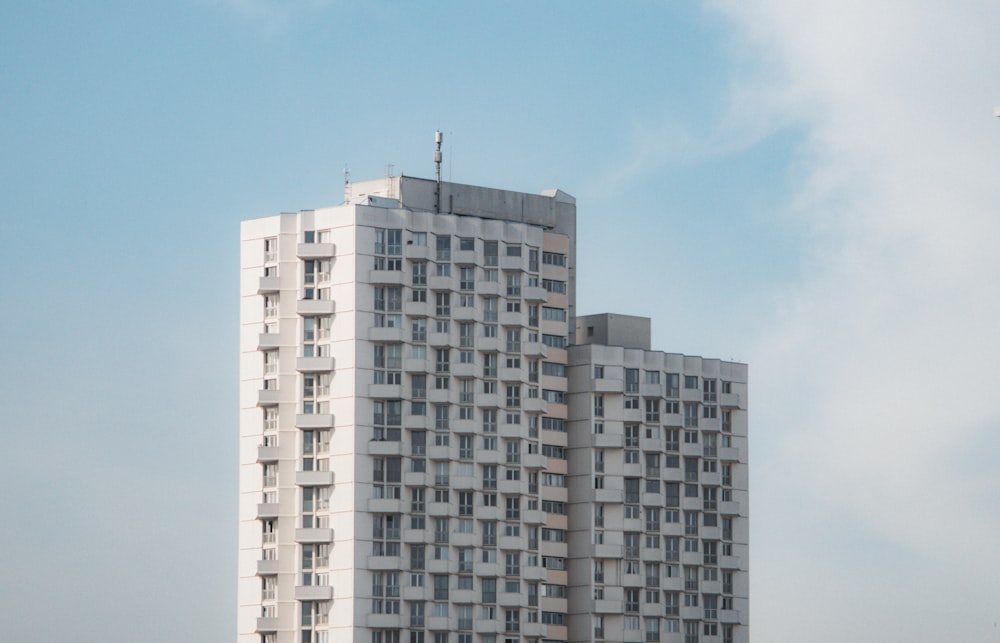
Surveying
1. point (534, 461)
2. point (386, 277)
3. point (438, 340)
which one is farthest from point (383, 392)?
point (534, 461)

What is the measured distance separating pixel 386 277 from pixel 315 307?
624 centimetres

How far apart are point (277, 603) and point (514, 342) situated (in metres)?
29.2

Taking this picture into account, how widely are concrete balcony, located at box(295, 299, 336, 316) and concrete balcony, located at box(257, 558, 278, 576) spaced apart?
2023cm

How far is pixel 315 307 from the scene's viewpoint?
554 ft

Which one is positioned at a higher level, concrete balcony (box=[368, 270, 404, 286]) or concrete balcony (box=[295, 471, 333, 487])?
concrete balcony (box=[368, 270, 404, 286])

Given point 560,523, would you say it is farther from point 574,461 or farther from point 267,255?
point 267,255

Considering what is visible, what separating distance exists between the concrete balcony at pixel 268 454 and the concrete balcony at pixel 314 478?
2.91m

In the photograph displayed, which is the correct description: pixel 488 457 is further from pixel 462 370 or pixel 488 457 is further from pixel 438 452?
pixel 462 370

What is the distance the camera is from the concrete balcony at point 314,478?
Answer: 166 m

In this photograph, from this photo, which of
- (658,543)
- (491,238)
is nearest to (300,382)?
(491,238)

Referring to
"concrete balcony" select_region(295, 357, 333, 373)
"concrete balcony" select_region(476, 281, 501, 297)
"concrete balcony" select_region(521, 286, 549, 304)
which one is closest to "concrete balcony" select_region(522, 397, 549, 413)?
"concrete balcony" select_region(521, 286, 549, 304)

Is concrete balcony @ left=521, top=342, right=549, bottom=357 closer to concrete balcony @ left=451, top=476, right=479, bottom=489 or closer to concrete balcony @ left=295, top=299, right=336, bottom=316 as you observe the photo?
concrete balcony @ left=451, top=476, right=479, bottom=489

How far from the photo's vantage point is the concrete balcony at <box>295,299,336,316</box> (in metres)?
168

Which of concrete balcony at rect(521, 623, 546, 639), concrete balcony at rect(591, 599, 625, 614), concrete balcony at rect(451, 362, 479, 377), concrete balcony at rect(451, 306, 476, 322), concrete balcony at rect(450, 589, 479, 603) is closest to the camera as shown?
concrete balcony at rect(450, 589, 479, 603)
